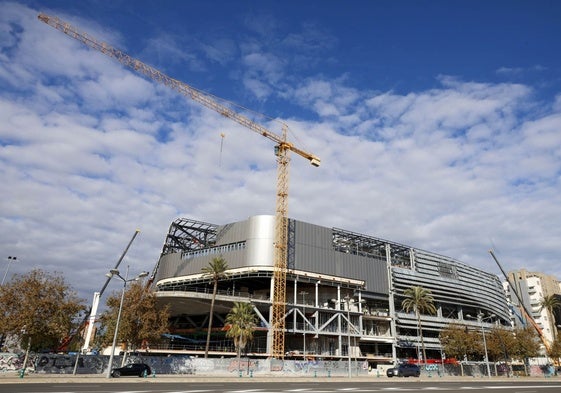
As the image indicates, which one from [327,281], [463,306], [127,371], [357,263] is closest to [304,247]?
[327,281]

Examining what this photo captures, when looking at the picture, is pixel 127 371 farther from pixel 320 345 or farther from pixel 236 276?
pixel 320 345

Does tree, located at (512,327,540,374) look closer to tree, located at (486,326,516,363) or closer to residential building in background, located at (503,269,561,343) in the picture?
tree, located at (486,326,516,363)

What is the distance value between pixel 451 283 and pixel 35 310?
→ 322 ft

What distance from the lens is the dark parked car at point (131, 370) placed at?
42.0 m

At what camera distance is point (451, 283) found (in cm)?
10900

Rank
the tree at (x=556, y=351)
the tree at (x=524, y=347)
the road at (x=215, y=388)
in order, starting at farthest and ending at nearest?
the tree at (x=556, y=351) → the tree at (x=524, y=347) → the road at (x=215, y=388)

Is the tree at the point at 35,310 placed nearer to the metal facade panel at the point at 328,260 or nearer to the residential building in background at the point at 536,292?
the metal facade panel at the point at 328,260

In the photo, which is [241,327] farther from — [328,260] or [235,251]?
[328,260]

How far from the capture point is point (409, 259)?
105500 mm

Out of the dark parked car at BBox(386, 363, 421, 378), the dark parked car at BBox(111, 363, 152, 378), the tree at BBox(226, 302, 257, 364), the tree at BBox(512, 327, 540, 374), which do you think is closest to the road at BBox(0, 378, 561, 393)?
the dark parked car at BBox(111, 363, 152, 378)

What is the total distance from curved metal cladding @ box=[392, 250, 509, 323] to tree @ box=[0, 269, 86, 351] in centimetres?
7562

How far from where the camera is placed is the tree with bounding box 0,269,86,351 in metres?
41.5

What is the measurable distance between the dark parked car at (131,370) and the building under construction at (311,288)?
2850 cm

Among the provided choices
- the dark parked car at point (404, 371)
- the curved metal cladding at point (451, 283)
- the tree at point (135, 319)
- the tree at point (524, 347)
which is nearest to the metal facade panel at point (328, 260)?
the curved metal cladding at point (451, 283)
